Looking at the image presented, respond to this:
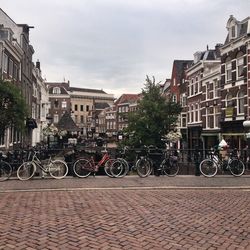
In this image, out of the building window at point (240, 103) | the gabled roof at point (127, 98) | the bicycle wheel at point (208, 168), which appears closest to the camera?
the bicycle wheel at point (208, 168)

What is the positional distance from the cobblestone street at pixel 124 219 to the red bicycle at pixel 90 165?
293cm

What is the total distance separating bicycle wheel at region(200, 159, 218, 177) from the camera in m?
16.0

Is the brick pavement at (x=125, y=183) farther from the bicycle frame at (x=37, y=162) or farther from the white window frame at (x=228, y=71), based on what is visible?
the white window frame at (x=228, y=71)

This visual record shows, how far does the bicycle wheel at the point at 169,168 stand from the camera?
1611cm

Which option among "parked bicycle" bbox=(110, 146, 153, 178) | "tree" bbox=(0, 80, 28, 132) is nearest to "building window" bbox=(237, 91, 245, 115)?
"parked bicycle" bbox=(110, 146, 153, 178)

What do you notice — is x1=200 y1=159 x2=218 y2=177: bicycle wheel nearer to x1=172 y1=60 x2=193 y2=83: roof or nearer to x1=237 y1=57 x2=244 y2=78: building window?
x1=237 y1=57 x2=244 y2=78: building window

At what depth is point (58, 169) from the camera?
15.0 metres

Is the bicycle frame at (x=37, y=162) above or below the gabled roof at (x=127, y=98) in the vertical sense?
below

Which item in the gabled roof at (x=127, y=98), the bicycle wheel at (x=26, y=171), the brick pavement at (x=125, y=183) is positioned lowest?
the brick pavement at (x=125, y=183)

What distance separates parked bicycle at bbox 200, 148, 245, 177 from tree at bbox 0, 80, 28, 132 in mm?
8918

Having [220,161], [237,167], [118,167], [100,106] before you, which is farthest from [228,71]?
[100,106]

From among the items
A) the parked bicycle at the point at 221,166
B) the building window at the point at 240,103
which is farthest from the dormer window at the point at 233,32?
the parked bicycle at the point at 221,166

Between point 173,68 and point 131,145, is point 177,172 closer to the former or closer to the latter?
point 131,145

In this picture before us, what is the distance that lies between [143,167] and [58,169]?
10.7ft
